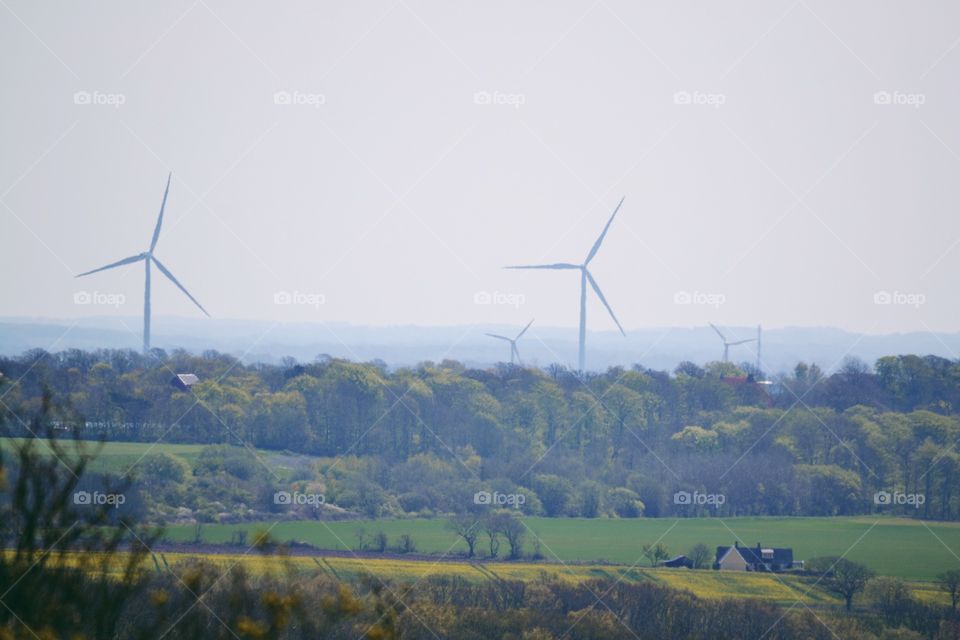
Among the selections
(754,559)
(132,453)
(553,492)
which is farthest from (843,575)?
(132,453)

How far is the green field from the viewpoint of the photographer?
204ft

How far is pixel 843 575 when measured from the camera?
58812 millimetres

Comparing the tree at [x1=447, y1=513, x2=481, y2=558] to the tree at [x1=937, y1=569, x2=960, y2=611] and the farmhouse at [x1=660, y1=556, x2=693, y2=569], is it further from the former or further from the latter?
the tree at [x1=937, y1=569, x2=960, y2=611]

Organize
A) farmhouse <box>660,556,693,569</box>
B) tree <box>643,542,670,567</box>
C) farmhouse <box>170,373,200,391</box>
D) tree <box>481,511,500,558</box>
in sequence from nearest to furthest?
farmhouse <box>660,556,693,569</box>, tree <box>643,542,670,567</box>, tree <box>481,511,500,558</box>, farmhouse <box>170,373,200,391</box>

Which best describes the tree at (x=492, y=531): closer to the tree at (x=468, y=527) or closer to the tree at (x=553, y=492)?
the tree at (x=468, y=527)

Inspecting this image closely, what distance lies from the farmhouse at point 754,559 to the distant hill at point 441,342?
187 feet

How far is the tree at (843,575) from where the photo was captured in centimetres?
5678

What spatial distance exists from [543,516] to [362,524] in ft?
34.0

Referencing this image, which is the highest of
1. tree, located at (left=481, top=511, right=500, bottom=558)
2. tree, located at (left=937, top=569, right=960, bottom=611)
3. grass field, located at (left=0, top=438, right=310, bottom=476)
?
grass field, located at (left=0, top=438, right=310, bottom=476)

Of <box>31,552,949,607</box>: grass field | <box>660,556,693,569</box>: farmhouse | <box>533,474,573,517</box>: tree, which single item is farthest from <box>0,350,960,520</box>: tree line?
<box>31,552,949,607</box>: grass field

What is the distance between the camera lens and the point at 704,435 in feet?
281

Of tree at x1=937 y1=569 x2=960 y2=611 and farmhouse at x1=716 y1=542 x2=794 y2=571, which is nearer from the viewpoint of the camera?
tree at x1=937 y1=569 x2=960 y2=611

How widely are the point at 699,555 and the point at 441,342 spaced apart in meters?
83.5

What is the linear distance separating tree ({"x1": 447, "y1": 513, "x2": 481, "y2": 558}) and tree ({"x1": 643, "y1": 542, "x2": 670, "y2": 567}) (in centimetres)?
736
